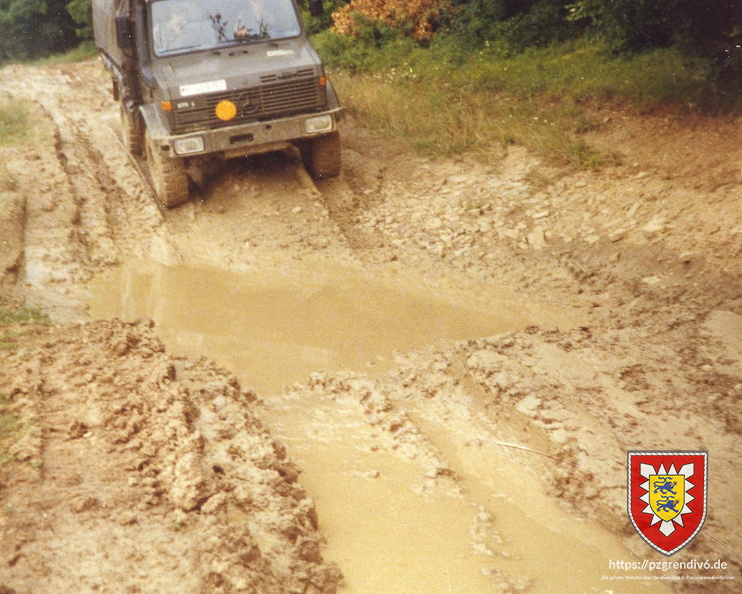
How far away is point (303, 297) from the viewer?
682 cm

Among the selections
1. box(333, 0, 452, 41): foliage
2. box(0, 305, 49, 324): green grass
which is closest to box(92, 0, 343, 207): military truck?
box(0, 305, 49, 324): green grass

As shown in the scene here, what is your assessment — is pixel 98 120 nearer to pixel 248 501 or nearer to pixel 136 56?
pixel 136 56

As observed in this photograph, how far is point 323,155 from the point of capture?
868 cm

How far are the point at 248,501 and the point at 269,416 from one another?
3.90ft

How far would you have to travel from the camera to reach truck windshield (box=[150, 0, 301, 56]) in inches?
319

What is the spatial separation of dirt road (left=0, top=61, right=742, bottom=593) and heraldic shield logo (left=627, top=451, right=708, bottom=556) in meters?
0.10

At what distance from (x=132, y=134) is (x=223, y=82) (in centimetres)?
267

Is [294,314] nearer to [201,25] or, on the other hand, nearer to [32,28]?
[201,25]

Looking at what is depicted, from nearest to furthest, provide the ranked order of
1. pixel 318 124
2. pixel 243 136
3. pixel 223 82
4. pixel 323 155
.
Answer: pixel 223 82 → pixel 243 136 → pixel 318 124 → pixel 323 155

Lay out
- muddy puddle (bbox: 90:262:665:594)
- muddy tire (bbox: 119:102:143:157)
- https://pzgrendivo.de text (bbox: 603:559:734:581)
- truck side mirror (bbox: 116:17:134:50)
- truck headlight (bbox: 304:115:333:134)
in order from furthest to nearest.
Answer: muddy tire (bbox: 119:102:143:157) → truck side mirror (bbox: 116:17:134:50) → truck headlight (bbox: 304:115:333:134) → muddy puddle (bbox: 90:262:665:594) → https://pzgrendivo.de text (bbox: 603:559:734:581)

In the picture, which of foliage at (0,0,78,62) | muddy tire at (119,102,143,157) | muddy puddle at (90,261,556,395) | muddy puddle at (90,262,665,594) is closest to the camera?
muddy puddle at (90,262,665,594)

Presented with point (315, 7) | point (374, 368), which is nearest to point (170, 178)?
point (315, 7)

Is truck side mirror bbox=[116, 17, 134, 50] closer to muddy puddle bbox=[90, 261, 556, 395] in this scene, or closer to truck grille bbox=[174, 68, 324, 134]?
truck grille bbox=[174, 68, 324, 134]

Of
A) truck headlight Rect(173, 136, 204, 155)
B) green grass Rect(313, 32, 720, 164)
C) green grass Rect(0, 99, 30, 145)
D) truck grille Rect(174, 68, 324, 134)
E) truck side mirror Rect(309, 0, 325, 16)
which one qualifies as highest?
truck side mirror Rect(309, 0, 325, 16)
